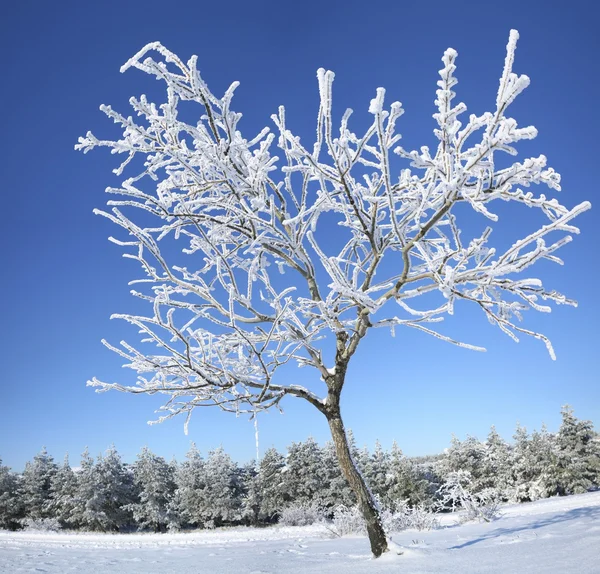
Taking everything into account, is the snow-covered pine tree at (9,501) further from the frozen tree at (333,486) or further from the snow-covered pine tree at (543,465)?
the snow-covered pine tree at (543,465)

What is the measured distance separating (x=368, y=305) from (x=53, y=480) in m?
42.0

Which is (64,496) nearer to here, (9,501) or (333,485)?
(9,501)

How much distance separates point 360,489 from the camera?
400 cm

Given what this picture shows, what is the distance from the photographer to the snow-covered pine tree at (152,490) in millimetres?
34531

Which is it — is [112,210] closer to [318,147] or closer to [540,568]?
[318,147]

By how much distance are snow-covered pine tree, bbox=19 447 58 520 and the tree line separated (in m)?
0.08

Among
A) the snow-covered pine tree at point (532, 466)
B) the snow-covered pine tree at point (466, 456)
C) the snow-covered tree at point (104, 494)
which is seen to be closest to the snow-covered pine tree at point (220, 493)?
the snow-covered tree at point (104, 494)

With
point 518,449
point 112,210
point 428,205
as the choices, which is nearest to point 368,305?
point 428,205

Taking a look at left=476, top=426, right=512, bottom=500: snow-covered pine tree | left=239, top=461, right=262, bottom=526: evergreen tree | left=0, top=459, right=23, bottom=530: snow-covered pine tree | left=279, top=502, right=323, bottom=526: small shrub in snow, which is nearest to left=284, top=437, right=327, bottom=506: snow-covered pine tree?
left=239, top=461, right=262, bottom=526: evergreen tree

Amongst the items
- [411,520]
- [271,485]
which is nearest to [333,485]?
[271,485]

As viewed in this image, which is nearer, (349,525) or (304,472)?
(349,525)

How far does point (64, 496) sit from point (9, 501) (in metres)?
5.75

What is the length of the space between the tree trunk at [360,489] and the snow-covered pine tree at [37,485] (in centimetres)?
4059

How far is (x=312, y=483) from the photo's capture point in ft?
116
